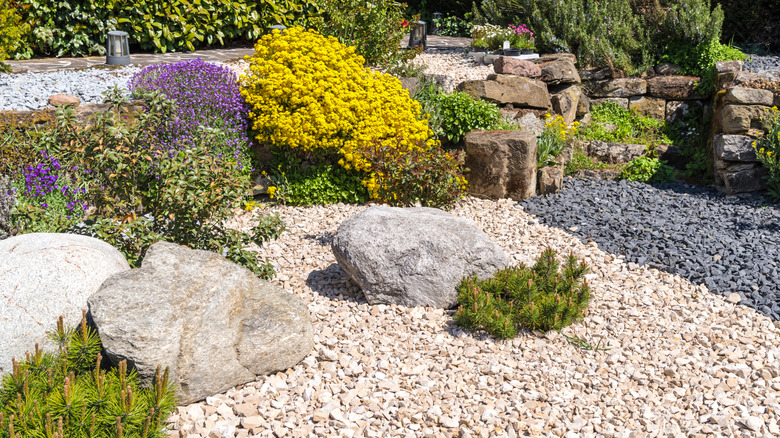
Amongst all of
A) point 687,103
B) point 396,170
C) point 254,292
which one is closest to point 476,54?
point 687,103

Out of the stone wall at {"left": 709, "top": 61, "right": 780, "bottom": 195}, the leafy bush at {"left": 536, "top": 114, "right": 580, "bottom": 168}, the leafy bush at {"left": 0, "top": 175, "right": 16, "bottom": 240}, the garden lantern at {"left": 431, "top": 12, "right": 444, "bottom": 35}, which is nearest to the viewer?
the leafy bush at {"left": 0, "top": 175, "right": 16, "bottom": 240}

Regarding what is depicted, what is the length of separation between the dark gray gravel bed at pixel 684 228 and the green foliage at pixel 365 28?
3079 millimetres

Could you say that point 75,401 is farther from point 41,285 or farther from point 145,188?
point 145,188

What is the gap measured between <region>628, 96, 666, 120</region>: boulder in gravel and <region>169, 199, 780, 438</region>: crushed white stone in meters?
4.63

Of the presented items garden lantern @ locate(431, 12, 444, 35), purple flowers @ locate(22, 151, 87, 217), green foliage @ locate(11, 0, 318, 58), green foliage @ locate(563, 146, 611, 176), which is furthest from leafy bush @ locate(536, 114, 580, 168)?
garden lantern @ locate(431, 12, 444, 35)

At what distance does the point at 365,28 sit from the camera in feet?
27.0

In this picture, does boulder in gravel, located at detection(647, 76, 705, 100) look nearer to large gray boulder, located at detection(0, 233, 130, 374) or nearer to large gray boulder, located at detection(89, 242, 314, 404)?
large gray boulder, located at detection(89, 242, 314, 404)

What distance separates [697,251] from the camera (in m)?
5.17

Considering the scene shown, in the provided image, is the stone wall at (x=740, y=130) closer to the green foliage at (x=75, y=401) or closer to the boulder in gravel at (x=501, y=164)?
the boulder in gravel at (x=501, y=164)

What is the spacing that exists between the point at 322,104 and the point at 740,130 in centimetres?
458

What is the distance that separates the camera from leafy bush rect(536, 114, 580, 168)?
6.94m

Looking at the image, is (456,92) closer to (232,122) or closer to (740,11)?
(232,122)

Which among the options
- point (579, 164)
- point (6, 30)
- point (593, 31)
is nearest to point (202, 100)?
point (6, 30)

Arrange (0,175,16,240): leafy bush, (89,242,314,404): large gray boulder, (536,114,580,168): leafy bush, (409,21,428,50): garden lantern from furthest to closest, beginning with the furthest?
(409,21,428,50): garden lantern < (536,114,580,168): leafy bush < (0,175,16,240): leafy bush < (89,242,314,404): large gray boulder
